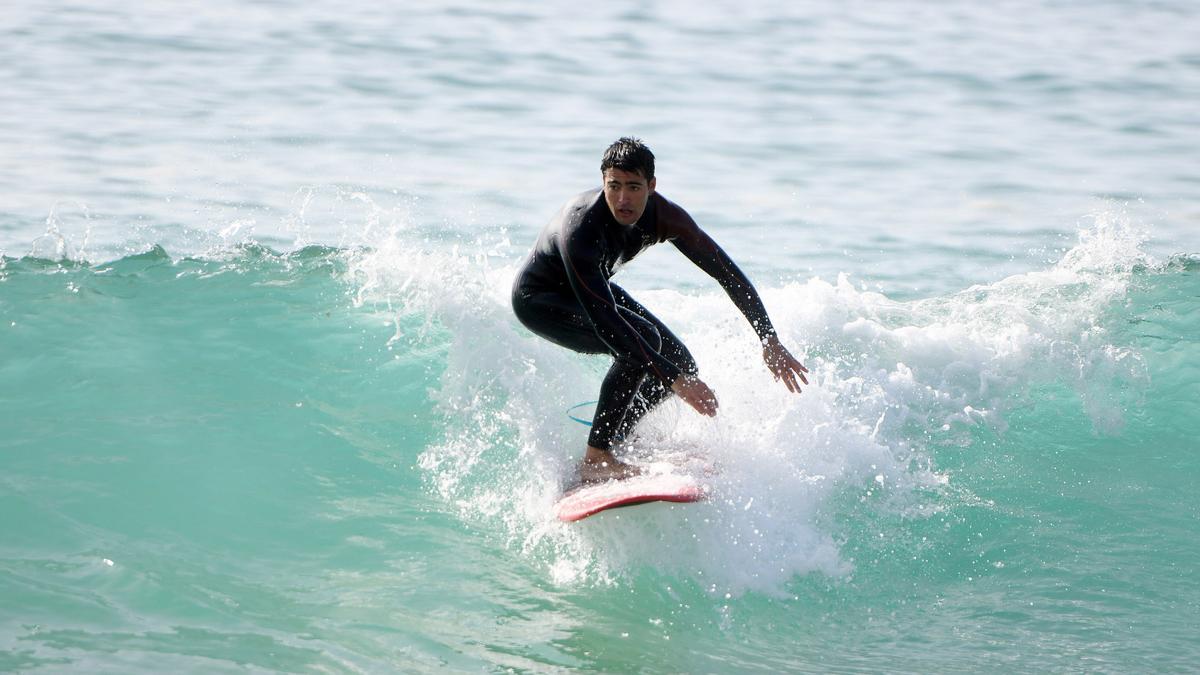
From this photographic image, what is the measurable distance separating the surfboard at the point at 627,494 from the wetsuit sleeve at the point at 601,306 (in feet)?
1.47

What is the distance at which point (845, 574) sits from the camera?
584 centimetres

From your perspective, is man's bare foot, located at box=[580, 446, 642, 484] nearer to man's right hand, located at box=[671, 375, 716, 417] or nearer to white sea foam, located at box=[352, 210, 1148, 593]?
white sea foam, located at box=[352, 210, 1148, 593]

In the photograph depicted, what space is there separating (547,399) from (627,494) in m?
1.55

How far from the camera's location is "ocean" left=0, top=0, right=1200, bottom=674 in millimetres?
5410

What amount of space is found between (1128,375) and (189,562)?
5792 mm

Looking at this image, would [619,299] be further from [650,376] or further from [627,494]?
[627,494]

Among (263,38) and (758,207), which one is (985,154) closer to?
(758,207)

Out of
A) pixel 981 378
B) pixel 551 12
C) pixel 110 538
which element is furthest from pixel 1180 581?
pixel 551 12

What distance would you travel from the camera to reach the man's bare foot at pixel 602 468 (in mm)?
5770

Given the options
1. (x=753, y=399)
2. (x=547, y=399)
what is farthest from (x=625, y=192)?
(x=547, y=399)

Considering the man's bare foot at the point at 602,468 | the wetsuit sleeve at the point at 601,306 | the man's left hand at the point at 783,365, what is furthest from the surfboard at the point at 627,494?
the man's left hand at the point at 783,365

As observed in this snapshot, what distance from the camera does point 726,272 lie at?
19.0ft

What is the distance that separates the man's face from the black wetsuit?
152mm

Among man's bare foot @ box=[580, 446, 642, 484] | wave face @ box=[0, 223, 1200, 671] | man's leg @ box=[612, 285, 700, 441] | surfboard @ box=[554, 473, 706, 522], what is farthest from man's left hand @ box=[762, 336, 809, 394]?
man's bare foot @ box=[580, 446, 642, 484]
